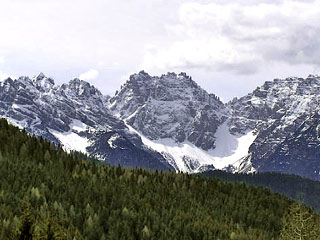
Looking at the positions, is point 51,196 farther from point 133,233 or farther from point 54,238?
point 54,238

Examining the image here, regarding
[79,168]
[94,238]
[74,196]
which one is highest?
[79,168]

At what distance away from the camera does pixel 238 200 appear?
81.6 ft

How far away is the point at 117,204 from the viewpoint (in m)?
19.3

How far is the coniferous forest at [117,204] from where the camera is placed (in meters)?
15.9

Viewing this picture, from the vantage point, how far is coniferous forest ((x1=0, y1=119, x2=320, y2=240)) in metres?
15.9

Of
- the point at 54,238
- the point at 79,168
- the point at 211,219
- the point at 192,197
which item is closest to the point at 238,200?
the point at 192,197

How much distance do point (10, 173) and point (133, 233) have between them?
6.47 meters

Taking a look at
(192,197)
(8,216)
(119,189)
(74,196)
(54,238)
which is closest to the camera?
(54,238)

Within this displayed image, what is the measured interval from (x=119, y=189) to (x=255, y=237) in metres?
6.85

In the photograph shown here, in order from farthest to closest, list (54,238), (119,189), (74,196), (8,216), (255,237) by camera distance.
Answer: (119,189), (74,196), (255,237), (8,216), (54,238)

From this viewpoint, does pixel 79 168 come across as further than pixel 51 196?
Yes

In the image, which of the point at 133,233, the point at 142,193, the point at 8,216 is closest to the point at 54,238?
the point at 8,216

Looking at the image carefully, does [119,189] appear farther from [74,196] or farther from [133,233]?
[133,233]

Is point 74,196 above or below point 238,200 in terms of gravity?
below
